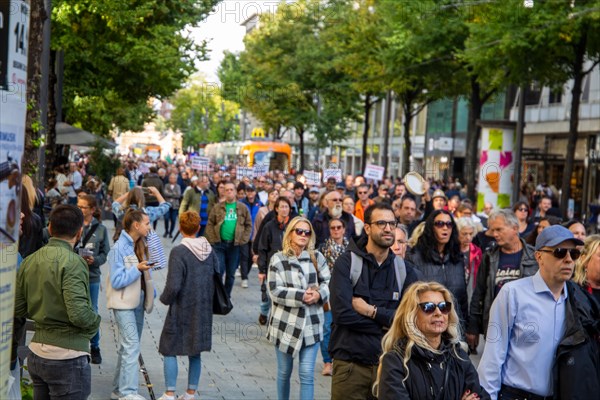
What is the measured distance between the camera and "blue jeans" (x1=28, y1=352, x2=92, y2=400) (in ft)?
20.3

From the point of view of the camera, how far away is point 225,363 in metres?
11.4

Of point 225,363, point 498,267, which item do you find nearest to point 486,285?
point 498,267

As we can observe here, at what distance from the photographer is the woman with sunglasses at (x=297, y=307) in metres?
8.60

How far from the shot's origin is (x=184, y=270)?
30.0ft

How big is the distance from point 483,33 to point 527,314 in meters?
22.5

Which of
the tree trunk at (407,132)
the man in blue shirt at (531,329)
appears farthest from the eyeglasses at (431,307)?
the tree trunk at (407,132)

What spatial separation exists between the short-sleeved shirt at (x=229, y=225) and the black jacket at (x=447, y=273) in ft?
22.8

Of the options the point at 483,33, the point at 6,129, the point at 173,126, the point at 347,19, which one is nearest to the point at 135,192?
the point at 6,129

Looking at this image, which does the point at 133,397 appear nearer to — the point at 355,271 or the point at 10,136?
the point at 355,271

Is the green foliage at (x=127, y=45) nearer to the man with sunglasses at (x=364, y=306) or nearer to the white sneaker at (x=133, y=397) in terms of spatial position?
the white sneaker at (x=133, y=397)

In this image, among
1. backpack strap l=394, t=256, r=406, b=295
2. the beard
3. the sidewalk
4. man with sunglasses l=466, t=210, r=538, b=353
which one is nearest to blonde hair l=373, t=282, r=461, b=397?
backpack strap l=394, t=256, r=406, b=295

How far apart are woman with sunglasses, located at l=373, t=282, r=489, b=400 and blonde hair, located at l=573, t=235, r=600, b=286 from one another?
1.92 meters

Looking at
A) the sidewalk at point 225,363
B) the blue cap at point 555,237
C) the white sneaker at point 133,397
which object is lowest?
the sidewalk at point 225,363

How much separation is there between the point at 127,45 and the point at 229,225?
46.4ft
